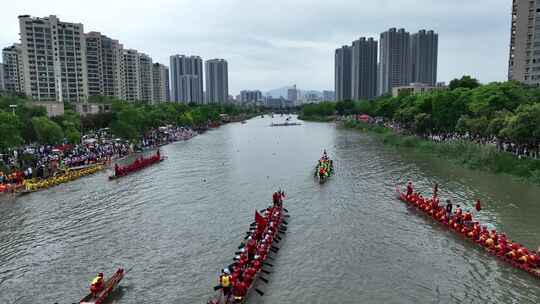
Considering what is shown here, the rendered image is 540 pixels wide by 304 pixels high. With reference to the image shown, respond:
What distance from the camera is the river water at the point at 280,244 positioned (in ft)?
54.1

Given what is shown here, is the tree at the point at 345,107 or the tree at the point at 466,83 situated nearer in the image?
the tree at the point at 466,83

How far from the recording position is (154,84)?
613 ft

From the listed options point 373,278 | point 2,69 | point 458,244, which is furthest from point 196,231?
point 2,69

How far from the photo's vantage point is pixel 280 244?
70.1 ft

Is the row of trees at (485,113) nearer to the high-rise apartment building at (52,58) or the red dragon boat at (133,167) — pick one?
the red dragon boat at (133,167)

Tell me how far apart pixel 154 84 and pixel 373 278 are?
184354 mm

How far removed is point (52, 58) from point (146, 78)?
67.0 meters

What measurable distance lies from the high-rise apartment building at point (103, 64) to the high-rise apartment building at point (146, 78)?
25.8 metres

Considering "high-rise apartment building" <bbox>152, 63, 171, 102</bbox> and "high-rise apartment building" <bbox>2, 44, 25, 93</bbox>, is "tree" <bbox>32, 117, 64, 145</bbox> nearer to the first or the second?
"high-rise apartment building" <bbox>2, 44, 25, 93</bbox>

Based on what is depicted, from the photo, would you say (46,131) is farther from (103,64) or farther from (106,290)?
(103,64)

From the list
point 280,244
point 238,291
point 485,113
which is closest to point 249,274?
point 238,291

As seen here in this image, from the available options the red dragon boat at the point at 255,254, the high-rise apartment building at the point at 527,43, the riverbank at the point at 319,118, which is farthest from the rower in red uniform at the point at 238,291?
the riverbank at the point at 319,118

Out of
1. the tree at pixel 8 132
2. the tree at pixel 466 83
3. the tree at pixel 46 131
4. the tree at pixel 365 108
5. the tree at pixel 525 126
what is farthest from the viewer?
the tree at pixel 365 108

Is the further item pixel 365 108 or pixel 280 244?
pixel 365 108
